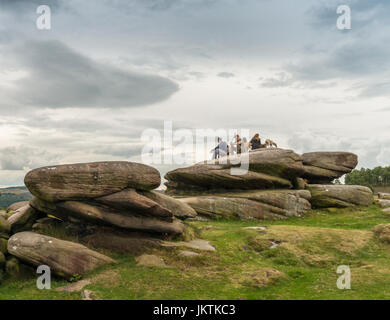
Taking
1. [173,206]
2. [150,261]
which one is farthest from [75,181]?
[173,206]

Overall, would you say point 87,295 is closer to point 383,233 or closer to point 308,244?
point 308,244

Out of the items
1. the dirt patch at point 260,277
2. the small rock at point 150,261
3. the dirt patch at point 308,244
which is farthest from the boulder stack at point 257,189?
the dirt patch at point 260,277

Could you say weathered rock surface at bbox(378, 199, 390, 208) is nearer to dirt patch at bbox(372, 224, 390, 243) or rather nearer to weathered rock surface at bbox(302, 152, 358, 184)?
weathered rock surface at bbox(302, 152, 358, 184)

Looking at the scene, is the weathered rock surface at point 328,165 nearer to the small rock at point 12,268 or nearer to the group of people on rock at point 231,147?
the group of people on rock at point 231,147

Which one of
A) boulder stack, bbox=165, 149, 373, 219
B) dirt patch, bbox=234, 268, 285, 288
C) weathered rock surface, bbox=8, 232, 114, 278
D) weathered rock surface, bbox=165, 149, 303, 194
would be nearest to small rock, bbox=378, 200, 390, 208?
boulder stack, bbox=165, 149, 373, 219

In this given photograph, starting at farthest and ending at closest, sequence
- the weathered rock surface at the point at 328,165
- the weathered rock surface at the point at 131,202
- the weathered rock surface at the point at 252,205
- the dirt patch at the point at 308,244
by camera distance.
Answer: the weathered rock surface at the point at 328,165 < the weathered rock surface at the point at 252,205 < the dirt patch at the point at 308,244 < the weathered rock surface at the point at 131,202

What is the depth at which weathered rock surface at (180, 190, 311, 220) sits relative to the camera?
37.7 m

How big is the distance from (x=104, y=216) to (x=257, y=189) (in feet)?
78.9

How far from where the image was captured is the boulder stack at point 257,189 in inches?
1502

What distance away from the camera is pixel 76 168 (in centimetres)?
2275

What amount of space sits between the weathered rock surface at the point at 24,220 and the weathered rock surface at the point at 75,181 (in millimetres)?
3085
